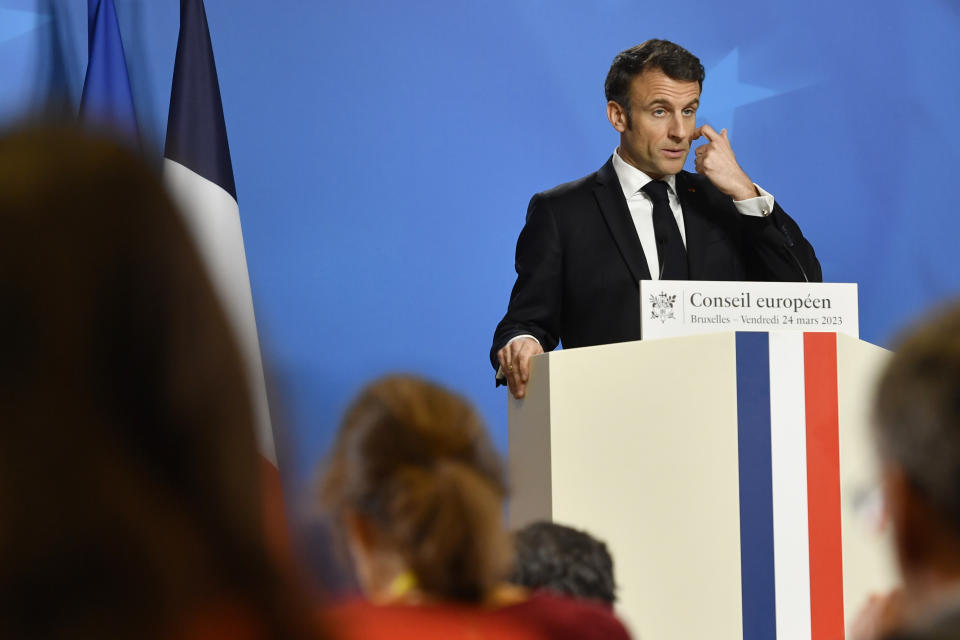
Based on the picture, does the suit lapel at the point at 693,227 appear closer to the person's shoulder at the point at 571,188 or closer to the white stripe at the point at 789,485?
the person's shoulder at the point at 571,188

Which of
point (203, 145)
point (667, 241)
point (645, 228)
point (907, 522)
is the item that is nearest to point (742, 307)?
point (667, 241)

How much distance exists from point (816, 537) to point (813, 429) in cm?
22

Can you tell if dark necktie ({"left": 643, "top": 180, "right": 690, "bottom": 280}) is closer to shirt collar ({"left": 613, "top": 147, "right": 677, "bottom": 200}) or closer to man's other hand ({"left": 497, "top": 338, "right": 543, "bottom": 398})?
shirt collar ({"left": 613, "top": 147, "right": 677, "bottom": 200})

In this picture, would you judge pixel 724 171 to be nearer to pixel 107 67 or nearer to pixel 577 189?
pixel 577 189

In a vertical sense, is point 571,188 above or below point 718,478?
above

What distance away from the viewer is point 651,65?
3.20m

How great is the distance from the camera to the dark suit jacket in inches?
116

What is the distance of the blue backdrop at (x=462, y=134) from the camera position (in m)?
4.13

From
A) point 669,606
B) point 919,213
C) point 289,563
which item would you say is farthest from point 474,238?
point 289,563

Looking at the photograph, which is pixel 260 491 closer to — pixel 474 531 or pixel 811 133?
pixel 474 531

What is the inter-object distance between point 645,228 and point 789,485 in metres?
1.08

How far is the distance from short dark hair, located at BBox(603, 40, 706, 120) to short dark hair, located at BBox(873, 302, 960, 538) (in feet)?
8.63

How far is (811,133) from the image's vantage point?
482 centimetres

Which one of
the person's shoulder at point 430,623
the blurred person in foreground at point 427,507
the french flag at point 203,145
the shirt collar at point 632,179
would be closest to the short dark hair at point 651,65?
the shirt collar at point 632,179
